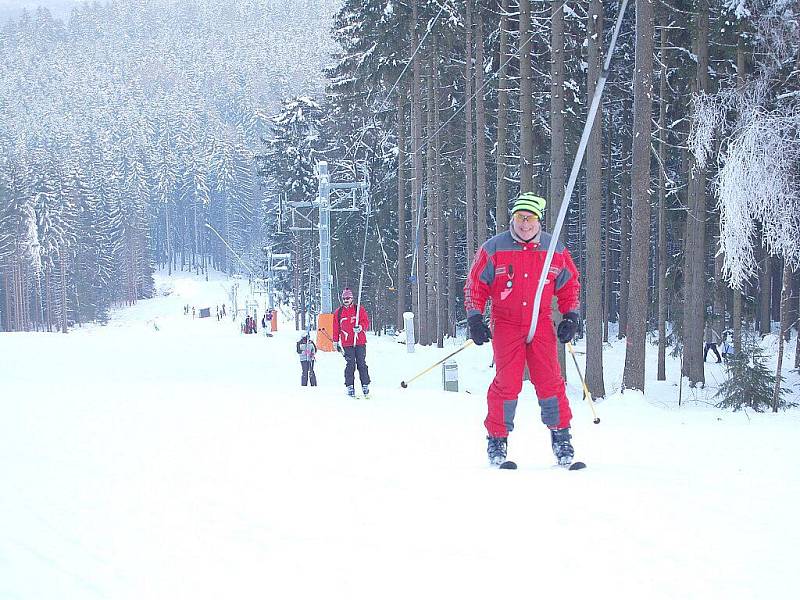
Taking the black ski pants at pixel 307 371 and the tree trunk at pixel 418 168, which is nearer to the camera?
the black ski pants at pixel 307 371

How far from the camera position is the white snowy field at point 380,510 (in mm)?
3775

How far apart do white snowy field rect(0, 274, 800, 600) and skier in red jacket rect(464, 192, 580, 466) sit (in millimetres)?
Result: 458

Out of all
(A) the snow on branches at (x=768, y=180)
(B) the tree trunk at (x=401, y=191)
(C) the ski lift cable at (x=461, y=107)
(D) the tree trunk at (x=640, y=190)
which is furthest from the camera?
(B) the tree trunk at (x=401, y=191)

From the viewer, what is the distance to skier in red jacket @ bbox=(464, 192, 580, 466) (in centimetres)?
661

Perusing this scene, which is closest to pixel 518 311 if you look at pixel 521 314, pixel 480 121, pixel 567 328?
pixel 521 314

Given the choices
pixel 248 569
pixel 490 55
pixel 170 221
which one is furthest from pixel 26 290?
pixel 248 569

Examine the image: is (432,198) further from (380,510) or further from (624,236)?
(380,510)

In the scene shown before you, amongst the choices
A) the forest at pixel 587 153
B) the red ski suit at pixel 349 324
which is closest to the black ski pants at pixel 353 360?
the red ski suit at pixel 349 324

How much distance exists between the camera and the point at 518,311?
260 inches

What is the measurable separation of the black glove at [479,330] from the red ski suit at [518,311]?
2.5 inches

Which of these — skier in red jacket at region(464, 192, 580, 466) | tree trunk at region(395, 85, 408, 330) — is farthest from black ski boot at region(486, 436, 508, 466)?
tree trunk at region(395, 85, 408, 330)

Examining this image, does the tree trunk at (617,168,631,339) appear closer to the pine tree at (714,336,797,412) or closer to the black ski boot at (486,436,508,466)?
the pine tree at (714,336,797,412)

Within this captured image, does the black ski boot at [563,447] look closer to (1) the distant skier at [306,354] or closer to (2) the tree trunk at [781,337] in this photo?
(2) the tree trunk at [781,337]

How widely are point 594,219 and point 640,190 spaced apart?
1.73 metres
